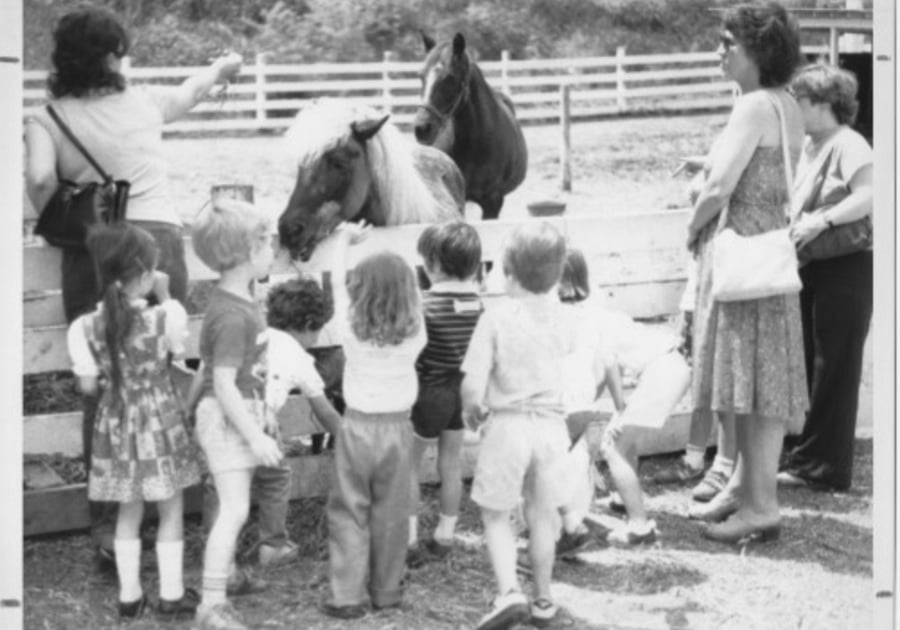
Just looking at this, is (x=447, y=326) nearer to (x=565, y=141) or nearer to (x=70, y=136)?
(x=70, y=136)

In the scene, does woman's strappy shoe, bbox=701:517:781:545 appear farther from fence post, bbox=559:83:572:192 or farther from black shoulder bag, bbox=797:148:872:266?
fence post, bbox=559:83:572:192

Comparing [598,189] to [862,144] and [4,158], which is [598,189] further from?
[4,158]

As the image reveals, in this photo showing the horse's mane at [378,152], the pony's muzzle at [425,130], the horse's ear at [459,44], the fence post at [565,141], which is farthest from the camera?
the fence post at [565,141]

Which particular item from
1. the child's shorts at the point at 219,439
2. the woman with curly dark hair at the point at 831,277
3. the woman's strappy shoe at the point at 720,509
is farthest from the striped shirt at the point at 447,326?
the woman with curly dark hair at the point at 831,277

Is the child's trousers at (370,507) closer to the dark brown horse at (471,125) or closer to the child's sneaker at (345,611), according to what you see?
the child's sneaker at (345,611)

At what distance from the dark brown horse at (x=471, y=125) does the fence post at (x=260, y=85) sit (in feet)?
2.22

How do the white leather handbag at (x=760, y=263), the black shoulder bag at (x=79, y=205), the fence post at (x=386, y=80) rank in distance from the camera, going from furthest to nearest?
the fence post at (x=386, y=80) < the white leather handbag at (x=760, y=263) < the black shoulder bag at (x=79, y=205)

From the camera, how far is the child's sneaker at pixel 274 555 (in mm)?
5125

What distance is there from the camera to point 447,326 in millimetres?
5047

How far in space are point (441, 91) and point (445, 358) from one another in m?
2.26

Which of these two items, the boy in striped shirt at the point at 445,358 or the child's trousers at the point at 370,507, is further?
the boy in striped shirt at the point at 445,358

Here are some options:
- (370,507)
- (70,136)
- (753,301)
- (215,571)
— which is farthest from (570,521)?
(70,136)

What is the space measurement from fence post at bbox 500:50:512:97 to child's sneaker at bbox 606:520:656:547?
76.8 inches

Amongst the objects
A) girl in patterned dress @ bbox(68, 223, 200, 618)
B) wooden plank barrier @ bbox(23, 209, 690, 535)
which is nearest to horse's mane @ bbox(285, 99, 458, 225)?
wooden plank barrier @ bbox(23, 209, 690, 535)
